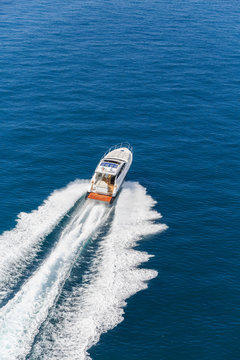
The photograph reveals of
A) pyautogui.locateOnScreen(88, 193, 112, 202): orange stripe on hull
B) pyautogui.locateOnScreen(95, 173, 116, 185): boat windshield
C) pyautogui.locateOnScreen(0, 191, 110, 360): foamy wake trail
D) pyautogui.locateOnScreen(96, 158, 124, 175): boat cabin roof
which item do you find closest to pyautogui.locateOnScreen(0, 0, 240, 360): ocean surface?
pyautogui.locateOnScreen(0, 191, 110, 360): foamy wake trail

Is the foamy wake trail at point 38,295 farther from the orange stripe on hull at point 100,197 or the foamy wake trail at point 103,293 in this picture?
the orange stripe on hull at point 100,197

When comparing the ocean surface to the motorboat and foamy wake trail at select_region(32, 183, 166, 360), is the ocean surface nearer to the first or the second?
foamy wake trail at select_region(32, 183, 166, 360)

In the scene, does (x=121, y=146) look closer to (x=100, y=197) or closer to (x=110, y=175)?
(x=110, y=175)

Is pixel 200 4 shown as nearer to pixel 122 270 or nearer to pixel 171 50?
pixel 171 50

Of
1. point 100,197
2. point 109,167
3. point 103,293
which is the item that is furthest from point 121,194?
point 103,293

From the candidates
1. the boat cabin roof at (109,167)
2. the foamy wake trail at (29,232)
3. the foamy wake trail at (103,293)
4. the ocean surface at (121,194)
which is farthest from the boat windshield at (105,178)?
the foamy wake trail at (103,293)

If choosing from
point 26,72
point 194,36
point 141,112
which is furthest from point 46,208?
point 194,36
